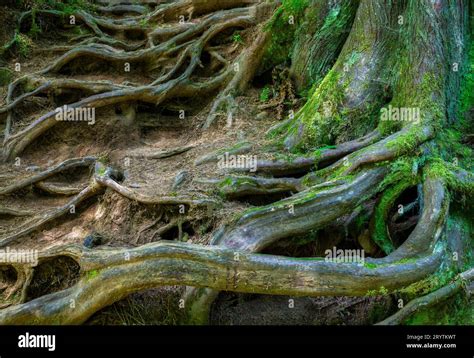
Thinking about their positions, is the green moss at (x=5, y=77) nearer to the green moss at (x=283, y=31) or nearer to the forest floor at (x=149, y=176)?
the forest floor at (x=149, y=176)

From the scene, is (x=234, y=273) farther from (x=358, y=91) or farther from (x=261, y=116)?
(x=261, y=116)

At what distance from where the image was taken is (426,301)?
444 centimetres

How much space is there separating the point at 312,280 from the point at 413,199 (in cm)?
194

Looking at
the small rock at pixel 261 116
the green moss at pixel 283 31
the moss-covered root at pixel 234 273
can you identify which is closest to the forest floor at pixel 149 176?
the small rock at pixel 261 116

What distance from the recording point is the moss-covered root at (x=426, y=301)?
4441 millimetres

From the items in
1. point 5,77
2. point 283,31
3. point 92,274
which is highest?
point 283,31

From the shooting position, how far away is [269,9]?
8.64 metres

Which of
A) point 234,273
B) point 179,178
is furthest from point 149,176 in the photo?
point 234,273

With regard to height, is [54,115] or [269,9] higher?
[269,9]

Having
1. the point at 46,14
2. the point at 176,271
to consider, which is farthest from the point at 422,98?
the point at 46,14

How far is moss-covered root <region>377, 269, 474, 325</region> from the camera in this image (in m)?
4.44

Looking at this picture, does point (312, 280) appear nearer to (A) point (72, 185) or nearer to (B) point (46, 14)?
(A) point (72, 185)

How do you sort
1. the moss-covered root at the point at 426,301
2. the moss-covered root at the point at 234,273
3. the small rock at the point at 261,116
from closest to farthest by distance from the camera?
the moss-covered root at the point at 234,273
the moss-covered root at the point at 426,301
the small rock at the point at 261,116

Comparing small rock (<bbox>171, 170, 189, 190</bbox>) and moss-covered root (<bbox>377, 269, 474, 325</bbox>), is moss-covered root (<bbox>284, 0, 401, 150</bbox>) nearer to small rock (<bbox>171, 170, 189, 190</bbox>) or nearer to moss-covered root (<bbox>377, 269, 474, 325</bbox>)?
small rock (<bbox>171, 170, 189, 190</bbox>)
